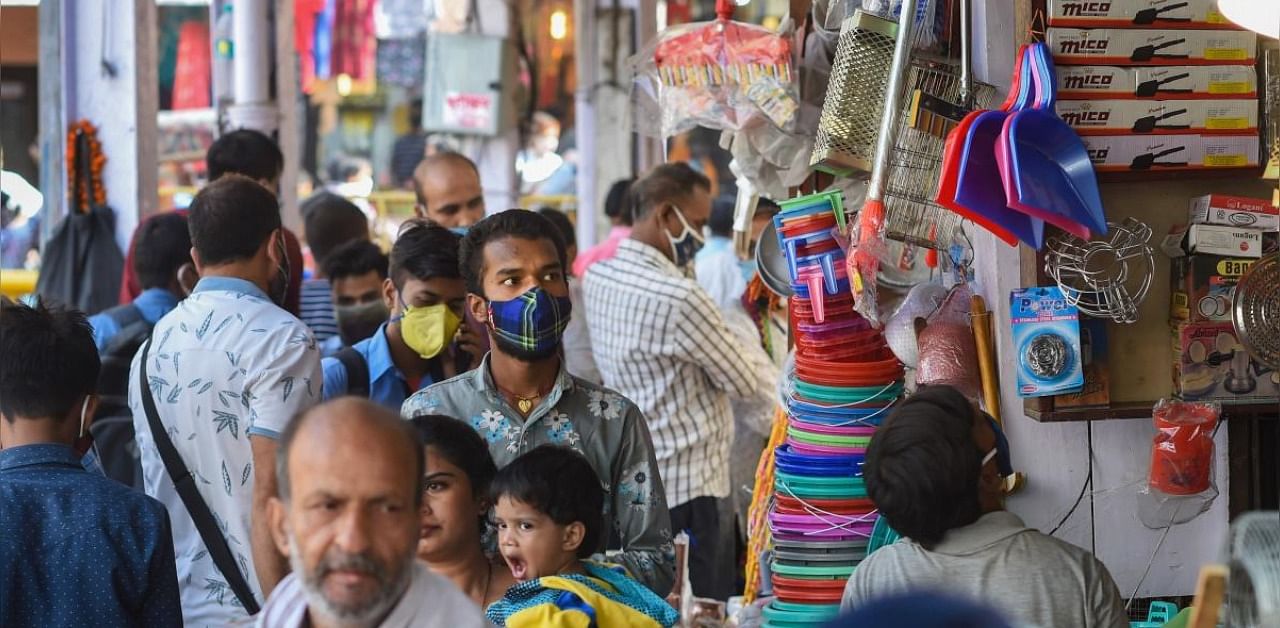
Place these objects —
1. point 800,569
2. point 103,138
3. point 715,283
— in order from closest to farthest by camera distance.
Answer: point 800,569
point 103,138
point 715,283

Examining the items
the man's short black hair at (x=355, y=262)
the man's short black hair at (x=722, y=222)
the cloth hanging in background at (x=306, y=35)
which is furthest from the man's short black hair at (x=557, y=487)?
the cloth hanging in background at (x=306, y=35)

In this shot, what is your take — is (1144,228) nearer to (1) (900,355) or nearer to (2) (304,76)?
(1) (900,355)

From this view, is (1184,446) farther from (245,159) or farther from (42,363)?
(245,159)

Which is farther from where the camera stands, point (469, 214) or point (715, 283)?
point (715, 283)

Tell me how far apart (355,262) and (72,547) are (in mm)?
2483

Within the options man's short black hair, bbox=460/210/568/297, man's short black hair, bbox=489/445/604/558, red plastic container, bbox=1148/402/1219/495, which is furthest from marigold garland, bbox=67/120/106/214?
red plastic container, bbox=1148/402/1219/495

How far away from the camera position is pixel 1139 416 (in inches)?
134

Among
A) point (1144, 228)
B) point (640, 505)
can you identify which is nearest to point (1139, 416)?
point (1144, 228)

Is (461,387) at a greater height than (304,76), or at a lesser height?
lesser

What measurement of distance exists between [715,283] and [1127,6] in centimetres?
472

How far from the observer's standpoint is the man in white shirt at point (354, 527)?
210 centimetres

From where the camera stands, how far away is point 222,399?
136 inches

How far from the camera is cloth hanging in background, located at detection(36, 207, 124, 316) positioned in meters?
6.98

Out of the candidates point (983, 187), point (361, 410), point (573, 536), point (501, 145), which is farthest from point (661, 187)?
point (501, 145)
